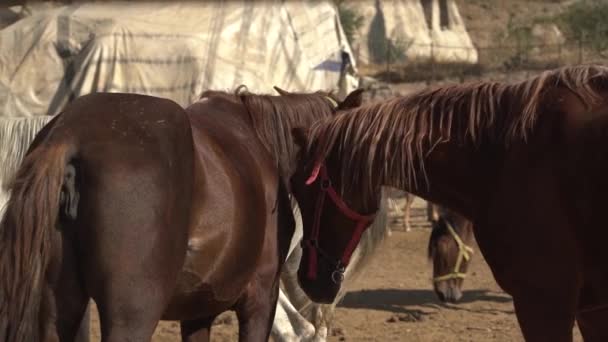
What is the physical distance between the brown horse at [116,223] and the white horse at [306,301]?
192cm

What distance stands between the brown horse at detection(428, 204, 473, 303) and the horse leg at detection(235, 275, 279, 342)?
478 centimetres

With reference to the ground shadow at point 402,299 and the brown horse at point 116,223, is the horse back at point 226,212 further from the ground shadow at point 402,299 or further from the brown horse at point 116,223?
the ground shadow at point 402,299

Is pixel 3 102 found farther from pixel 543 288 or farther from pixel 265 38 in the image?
pixel 543 288

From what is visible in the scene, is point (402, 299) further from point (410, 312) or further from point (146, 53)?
point (146, 53)

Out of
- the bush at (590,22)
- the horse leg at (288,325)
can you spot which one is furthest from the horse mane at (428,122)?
the bush at (590,22)

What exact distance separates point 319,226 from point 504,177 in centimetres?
85

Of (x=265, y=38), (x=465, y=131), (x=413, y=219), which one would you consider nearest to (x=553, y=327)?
(x=465, y=131)

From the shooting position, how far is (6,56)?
32.9 ft

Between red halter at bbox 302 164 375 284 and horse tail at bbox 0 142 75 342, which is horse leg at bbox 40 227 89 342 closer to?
horse tail at bbox 0 142 75 342

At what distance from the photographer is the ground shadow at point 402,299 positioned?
8789 mm

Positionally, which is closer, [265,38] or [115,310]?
[115,310]

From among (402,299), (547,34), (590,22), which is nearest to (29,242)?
(402,299)

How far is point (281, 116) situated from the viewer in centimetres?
462

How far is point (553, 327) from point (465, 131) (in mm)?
777
